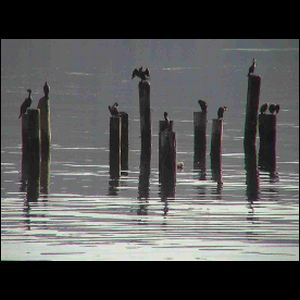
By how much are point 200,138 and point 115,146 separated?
2.95 meters

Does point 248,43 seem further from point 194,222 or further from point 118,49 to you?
point 194,222

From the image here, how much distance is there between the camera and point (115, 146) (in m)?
30.1

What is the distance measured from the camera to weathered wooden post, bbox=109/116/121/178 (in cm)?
2997

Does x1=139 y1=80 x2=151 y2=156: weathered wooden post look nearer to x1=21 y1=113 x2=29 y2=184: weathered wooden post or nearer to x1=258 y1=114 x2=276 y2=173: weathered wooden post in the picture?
x1=258 y1=114 x2=276 y2=173: weathered wooden post

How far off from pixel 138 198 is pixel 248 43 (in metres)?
163

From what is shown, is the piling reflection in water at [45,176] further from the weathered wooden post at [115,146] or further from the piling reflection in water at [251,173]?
the piling reflection in water at [251,173]

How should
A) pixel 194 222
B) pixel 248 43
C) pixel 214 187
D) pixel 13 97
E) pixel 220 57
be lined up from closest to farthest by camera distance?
pixel 194 222 → pixel 214 187 → pixel 13 97 → pixel 220 57 → pixel 248 43

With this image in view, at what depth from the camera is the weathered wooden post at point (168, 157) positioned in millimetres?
27391

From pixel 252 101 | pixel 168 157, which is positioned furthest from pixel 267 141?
pixel 168 157

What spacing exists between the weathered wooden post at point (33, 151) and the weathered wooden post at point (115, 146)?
1885mm

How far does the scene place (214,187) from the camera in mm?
29109

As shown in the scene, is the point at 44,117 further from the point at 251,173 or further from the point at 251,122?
the point at 251,122

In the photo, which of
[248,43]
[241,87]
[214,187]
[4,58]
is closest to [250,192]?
[214,187]

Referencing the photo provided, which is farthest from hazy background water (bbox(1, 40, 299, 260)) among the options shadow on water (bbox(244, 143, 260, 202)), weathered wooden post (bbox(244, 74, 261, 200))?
weathered wooden post (bbox(244, 74, 261, 200))
